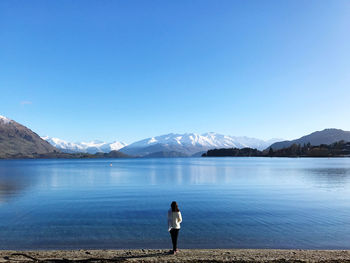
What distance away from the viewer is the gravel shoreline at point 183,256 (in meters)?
15.9

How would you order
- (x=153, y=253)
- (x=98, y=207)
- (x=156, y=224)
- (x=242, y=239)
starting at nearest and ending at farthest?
(x=153, y=253)
(x=242, y=239)
(x=156, y=224)
(x=98, y=207)

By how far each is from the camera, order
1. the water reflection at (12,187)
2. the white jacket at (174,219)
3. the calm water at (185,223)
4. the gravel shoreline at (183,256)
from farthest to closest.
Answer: the water reflection at (12,187)
the calm water at (185,223)
the white jacket at (174,219)
the gravel shoreline at (183,256)

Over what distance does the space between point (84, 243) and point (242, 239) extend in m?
11.8

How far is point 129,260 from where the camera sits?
628 inches

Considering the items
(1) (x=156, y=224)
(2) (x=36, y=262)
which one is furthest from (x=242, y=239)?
(2) (x=36, y=262)

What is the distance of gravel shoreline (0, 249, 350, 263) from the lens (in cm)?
1595

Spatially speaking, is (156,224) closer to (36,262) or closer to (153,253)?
(153,253)

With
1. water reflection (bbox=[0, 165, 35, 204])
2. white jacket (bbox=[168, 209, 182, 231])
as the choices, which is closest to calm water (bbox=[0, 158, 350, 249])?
white jacket (bbox=[168, 209, 182, 231])

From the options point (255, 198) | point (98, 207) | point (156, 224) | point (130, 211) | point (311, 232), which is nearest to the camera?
point (311, 232)

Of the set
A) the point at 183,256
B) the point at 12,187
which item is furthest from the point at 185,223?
the point at 12,187

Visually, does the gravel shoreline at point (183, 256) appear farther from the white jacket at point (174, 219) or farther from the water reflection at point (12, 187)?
the water reflection at point (12, 187)

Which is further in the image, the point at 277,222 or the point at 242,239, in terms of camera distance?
the point at 277,222

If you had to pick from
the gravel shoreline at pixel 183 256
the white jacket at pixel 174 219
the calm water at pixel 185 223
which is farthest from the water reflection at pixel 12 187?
the white jacket at pixel 174 219

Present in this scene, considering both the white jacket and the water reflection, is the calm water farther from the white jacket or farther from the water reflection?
→ the water reflection
